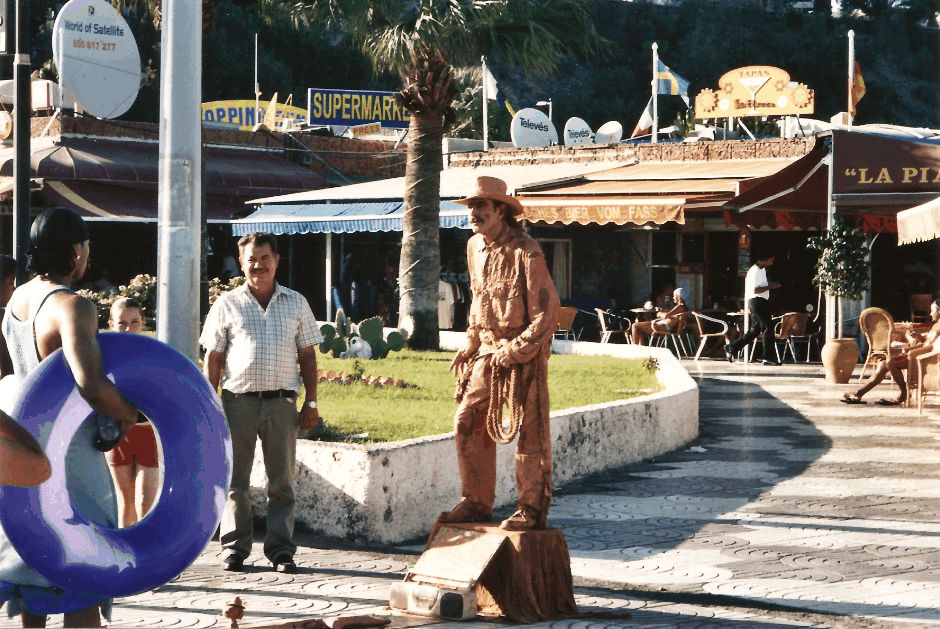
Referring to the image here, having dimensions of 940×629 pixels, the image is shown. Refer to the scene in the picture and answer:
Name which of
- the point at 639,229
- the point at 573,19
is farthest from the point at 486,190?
the point at 639,229

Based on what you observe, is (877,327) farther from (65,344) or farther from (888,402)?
(65,344)

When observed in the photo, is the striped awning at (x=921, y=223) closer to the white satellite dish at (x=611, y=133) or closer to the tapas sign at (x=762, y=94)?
the tapas sign at (x=762, y=94)

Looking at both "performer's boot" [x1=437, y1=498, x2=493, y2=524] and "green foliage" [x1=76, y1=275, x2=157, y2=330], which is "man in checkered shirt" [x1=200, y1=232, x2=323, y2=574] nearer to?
"performer's boot" [x1=437, y1=498, x2=493, y2=524]

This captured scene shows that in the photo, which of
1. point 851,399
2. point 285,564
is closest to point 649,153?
point 851,399

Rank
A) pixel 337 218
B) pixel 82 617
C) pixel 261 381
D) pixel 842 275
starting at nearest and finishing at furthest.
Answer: pixel 82 617 → pixel 261 381 → pixel 842 275 → pixel 337 218

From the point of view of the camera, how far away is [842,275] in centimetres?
1496

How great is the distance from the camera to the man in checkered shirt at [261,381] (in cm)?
607

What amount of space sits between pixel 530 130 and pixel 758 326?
12.2 meters

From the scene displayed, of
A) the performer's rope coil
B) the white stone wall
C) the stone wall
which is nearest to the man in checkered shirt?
the white stone wall

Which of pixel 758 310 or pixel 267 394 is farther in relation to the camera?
pixel 758 310

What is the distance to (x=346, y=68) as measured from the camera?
58.3 meters

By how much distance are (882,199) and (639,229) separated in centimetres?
767

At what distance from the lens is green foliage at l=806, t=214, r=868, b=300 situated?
49.0ft

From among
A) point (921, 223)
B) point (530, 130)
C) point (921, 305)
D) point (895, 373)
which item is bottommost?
point (895, 373)
